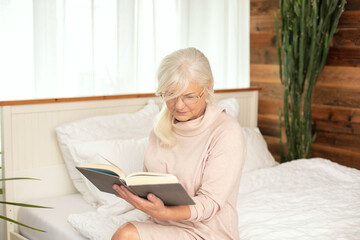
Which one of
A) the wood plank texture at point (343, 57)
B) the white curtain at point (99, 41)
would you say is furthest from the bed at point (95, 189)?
the wood plank texture at point (343, 57)

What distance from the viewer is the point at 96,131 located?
257 cm

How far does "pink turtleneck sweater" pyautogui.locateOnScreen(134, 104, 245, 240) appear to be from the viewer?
1.60 metres

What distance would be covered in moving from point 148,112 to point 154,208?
1.40 metres

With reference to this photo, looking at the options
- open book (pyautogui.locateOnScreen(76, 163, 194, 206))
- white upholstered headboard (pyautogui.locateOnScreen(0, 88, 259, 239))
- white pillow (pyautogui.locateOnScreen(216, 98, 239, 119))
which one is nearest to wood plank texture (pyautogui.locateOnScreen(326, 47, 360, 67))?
white pillow (pyautogui.locateOnScreen(216, 98, 239, 119))

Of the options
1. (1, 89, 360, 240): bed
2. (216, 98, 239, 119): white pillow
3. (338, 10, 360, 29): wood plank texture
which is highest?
(338, 10, 360, 29): wood plank texture

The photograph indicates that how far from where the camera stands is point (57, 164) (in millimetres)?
2586

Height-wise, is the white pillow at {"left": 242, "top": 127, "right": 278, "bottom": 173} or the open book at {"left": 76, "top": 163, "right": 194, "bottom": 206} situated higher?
the open book at {"left": 76, "top": 163, "right": 194, "bottom": 206}

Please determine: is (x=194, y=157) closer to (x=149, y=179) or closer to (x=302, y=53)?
(x=149, y=179)

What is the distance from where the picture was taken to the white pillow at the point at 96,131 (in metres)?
2.50

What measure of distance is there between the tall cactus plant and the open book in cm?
200

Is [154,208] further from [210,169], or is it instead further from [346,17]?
[346,17]

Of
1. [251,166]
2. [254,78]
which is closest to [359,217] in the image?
[251,166]

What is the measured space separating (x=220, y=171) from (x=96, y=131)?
3.68 feet

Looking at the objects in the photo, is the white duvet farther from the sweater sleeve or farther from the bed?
the sweater sleeve
